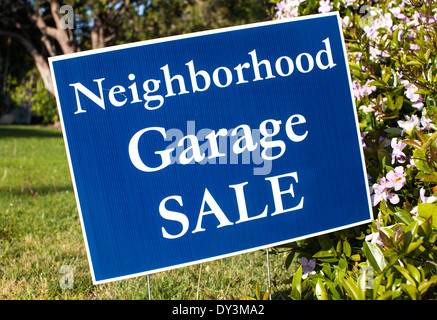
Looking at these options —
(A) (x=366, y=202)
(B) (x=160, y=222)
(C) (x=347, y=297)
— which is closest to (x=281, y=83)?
(A) (x=366, y=202)

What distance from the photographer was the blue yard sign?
5.27ft

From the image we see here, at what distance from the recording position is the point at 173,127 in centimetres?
166

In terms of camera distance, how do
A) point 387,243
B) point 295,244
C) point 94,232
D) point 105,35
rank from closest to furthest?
1. point 387,243
2. point 94,232
3. point 295,244
4. point 105,35

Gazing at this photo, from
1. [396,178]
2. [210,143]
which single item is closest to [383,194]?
[396,178]

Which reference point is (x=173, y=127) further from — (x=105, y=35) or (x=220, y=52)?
(x=105, y=35)

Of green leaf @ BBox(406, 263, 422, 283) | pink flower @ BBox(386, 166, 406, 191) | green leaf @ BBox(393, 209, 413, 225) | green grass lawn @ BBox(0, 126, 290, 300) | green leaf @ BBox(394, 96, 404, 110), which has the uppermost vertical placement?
green leaf @ BBox(394, 96, 404, 110)

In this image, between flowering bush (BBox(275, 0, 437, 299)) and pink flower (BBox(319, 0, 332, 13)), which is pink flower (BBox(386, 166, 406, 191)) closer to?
flowering bush (BBox(275, 0, 437, 299))

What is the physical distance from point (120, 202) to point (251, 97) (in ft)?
1.98

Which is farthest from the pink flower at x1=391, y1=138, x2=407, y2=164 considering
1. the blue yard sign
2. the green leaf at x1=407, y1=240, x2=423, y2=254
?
the green leaf at x1=407, y1=240, x2=423, y2=254

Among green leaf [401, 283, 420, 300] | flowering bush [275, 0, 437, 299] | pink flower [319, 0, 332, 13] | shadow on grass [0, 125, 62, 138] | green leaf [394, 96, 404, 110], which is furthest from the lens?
shadow on grass [0, 125, 62, 138]

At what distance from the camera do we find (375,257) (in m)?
1.43

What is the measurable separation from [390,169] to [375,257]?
486 millimetres

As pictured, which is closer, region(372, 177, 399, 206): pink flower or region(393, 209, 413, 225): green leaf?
region(393, 209, 413, 225): green leaf

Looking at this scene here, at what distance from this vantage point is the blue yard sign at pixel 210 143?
1605mm
